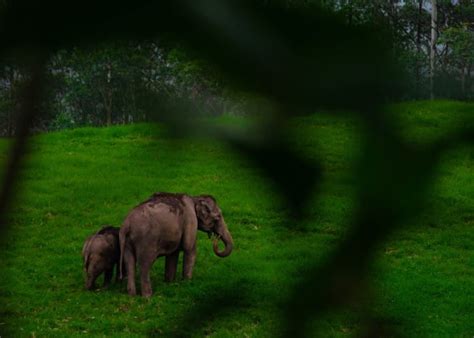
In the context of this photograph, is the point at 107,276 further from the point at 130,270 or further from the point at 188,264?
the point at 188,264

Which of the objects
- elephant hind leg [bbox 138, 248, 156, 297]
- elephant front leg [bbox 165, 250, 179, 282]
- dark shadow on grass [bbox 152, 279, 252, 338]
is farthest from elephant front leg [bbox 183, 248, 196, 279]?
dark shadow on grass [bbox 152, 279, 252, 338]

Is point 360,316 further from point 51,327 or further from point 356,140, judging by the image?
point 51,327

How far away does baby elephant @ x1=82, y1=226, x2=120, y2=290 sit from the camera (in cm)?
317

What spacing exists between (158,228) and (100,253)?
0.23 metres

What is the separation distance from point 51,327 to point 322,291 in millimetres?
2525

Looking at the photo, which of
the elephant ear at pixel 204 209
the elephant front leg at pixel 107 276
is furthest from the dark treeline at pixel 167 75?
the elephant front leg at pixel 107 276

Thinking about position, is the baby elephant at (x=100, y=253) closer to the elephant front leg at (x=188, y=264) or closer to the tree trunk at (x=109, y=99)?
the elephant front leg at (x=188, y=264)

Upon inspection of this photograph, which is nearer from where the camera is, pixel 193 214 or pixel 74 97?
pixel 74 97

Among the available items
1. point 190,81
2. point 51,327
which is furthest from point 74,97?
point 51,327

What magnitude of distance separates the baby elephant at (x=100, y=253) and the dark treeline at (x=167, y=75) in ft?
9.72

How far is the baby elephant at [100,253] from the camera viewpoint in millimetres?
3168

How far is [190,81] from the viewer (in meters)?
0.24

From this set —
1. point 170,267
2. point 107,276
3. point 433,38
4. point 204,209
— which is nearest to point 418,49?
point 433,38

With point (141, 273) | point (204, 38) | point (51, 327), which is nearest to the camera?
point (204, 38)
